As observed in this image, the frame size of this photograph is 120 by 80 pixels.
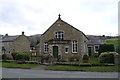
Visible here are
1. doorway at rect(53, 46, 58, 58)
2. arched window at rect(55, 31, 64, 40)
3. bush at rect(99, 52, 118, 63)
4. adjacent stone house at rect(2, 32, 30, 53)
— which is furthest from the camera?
adjacent stone house at rect(2, 32, 30, 53)

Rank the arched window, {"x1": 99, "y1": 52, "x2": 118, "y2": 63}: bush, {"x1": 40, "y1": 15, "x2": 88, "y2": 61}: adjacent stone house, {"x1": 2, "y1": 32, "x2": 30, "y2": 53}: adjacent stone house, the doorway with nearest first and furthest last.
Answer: {"x1": 99, "y1": 52, "x2": 118, "y2": 63}: bush → {"x1": 40, "y1": 15, "x2": 88, "y2": 61}: adjacent stone house → the doorway → the arched window → {"x1": 2, "y1": 32, "x2": 30, "y2": 53}: adjacent stone house

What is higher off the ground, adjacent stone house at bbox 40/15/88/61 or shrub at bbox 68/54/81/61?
adjacent stone house at bbox 40/15/88/61

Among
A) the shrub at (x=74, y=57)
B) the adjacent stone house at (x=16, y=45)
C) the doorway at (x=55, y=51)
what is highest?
the adjacent stone house at (x=16, y=45)

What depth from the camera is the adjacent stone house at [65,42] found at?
36.6 metres

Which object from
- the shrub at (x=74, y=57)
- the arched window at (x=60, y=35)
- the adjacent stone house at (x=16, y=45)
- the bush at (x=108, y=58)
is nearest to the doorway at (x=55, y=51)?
the arched window at (x=60, y=35)

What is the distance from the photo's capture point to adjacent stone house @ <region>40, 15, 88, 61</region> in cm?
3662

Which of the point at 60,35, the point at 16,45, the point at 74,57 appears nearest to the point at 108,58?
the point at 74,57

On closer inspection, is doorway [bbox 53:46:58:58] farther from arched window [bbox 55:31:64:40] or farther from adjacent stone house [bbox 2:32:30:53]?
adjacent stone house [bbox 2:32:30:53]

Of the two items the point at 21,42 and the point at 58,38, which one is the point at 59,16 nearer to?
the point at 58,38

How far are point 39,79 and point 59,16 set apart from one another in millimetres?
22733

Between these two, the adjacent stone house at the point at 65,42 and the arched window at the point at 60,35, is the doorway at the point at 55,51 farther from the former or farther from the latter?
the arched window at the point at 60,35

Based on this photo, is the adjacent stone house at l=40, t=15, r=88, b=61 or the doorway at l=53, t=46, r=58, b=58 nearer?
the adjacent stone house at l=40, t=15, r=88, b=61

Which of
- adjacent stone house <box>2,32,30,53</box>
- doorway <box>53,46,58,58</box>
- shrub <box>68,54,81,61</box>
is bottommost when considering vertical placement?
shrub <box>68,54,81,61</box>

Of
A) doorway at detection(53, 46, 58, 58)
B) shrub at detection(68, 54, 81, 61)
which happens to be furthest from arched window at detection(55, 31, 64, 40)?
shrub at detection(68, 54, 81, 61)
